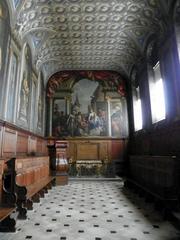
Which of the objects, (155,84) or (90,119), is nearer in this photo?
(155,84)

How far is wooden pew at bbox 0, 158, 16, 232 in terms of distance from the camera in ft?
11.7

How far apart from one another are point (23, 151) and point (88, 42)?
6.54 meters

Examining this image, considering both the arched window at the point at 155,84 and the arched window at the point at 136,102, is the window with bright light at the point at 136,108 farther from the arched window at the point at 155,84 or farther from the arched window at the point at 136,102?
the arched window at the point at 155,84

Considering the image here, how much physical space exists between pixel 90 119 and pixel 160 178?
26.3 ft

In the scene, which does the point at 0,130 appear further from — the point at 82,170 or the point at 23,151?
the point at 82,170

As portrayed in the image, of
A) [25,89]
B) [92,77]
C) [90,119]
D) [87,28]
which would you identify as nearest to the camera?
[25,89]

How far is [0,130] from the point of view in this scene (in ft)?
19.8

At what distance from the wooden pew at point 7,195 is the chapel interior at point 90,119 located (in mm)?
20

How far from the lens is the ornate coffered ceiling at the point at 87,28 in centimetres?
765

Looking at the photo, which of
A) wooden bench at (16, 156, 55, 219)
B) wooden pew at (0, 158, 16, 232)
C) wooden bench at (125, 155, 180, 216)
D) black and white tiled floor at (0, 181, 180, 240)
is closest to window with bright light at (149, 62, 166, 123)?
wooden bench at (125, 155, 180, 216)

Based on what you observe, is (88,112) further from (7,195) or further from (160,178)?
(7,195)

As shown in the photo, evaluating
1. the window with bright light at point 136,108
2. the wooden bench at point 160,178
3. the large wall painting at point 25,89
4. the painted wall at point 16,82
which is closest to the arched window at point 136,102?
the window with bright light at point 136,108

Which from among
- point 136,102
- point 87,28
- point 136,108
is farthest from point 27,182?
point 136,102

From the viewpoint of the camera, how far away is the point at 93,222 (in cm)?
415
